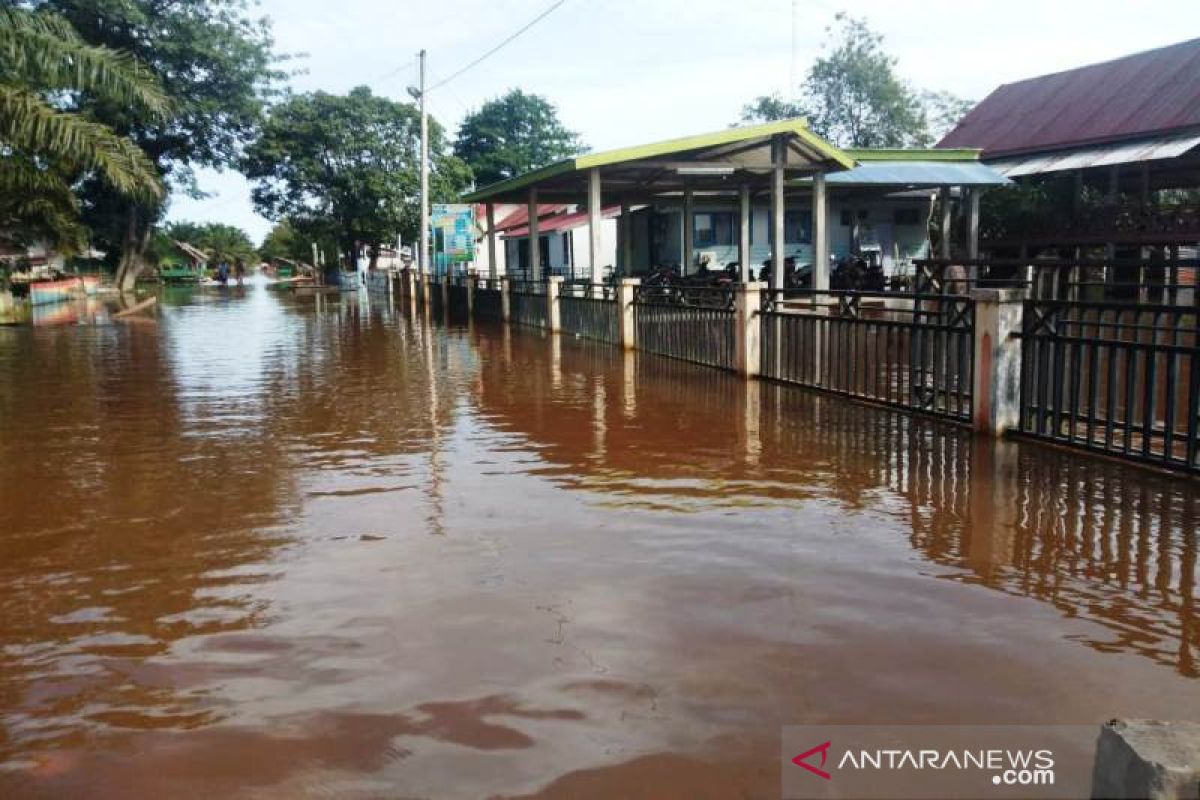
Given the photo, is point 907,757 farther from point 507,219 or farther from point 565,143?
point 565,143

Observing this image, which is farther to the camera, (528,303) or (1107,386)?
(528,303)

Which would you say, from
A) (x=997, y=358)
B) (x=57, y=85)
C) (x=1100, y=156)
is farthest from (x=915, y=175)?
(x=57, y=85)

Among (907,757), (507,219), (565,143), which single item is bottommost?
(907,757)

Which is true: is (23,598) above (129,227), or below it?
below

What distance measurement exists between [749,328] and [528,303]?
12385 mm

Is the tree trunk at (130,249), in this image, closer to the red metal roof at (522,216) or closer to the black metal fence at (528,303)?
the red metal roof at (522,216)

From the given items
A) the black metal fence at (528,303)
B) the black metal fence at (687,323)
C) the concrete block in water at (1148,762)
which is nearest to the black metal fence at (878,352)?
the black metal fence at (687,323)

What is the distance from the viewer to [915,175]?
23.7 metres

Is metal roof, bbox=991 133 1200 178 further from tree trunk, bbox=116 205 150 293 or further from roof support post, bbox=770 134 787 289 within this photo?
tree trunk, bbox=116 205 150 293

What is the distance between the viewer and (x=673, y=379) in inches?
523

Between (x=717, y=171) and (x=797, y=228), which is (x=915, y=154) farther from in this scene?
(x=717, y=171)

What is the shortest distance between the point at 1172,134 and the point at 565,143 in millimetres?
67951

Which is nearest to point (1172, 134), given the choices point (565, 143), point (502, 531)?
point (502, 531)

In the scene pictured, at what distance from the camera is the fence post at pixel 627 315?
56.1 feet
